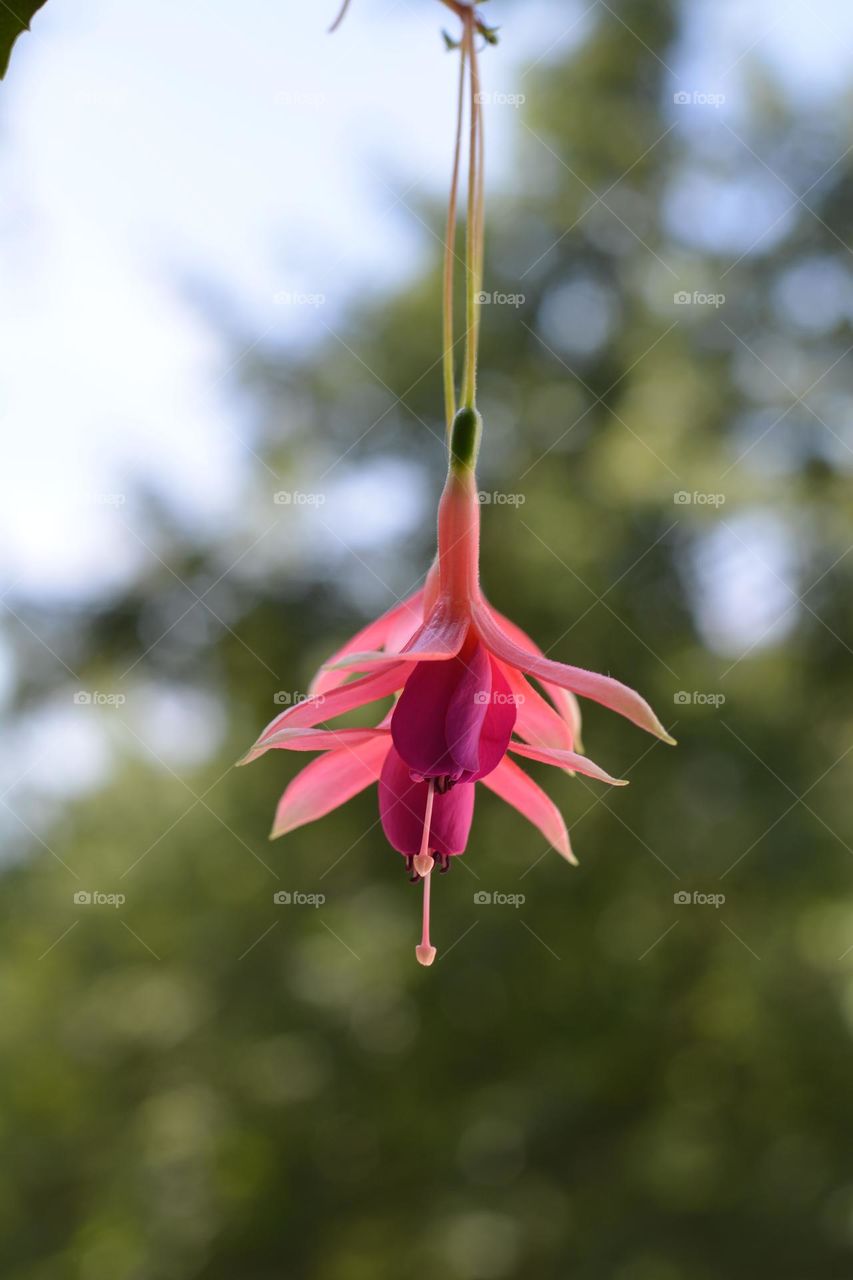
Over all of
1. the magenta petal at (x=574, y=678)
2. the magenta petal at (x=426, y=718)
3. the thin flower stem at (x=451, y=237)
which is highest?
the thin flower stem at (x=451, y=237)

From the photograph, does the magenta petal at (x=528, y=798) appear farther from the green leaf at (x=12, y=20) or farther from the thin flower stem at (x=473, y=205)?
the green leaf at (x=12, y=20)

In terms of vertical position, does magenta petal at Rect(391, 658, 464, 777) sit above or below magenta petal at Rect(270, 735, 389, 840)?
above

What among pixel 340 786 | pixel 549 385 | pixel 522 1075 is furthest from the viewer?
pixel 549 385

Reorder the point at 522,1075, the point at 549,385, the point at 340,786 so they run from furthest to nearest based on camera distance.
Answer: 1. the point at 549,385
2. the point at 522,1075
3. the point at 340,786

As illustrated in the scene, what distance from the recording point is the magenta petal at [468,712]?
34cm

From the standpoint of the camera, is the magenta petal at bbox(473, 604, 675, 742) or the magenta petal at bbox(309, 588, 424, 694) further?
the magenta petal at bbox(309, 588, 424, 694)

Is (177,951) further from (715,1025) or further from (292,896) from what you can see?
(715,1025)

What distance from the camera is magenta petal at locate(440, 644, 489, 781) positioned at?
34cm

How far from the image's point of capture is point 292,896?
2.90m

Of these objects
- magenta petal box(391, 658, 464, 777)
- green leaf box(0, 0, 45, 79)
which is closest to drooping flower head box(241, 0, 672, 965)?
magenta petal box(391, 658, 464, 777)

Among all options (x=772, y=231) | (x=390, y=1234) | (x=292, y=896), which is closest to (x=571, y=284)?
(x=772, y=231)

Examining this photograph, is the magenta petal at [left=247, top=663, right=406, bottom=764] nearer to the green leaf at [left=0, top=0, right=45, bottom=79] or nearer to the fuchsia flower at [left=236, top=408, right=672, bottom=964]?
the fuchsia flower at [left=236, top=408, right=672, bottom=964]

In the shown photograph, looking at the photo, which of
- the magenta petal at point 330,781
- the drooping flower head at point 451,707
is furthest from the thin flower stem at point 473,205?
the magenta petal at point 330,781

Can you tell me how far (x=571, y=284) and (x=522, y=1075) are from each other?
81.0 inches
